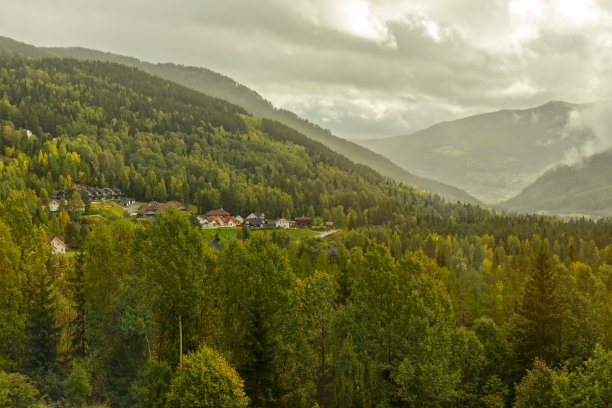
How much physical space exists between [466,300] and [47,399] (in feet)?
198

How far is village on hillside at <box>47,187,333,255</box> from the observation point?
143 metres

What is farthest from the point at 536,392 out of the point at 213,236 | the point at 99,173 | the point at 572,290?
the point at 99,173

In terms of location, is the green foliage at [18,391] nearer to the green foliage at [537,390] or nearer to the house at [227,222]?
the green foliage at [537,390]

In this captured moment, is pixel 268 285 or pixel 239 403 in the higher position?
pixel 268 285

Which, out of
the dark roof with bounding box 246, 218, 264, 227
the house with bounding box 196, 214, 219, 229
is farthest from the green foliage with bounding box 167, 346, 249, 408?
the dark roof with bounding box 246, 218, 264, 227

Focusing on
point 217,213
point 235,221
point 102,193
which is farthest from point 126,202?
point 235,221

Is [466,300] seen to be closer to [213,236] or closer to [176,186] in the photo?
[213,236]

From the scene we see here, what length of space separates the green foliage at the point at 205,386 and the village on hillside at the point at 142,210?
115m

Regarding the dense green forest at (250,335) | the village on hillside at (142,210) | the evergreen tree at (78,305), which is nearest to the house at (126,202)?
the village on hillside at (142,210)

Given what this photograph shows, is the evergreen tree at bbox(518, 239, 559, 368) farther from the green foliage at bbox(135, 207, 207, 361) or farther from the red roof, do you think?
the red roof

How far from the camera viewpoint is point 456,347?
39875 mm

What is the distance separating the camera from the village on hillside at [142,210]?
143 m

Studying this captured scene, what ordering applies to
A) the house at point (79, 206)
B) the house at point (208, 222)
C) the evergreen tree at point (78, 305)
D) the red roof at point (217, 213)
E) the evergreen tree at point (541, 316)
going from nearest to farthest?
the evergreen tree at point (78, 305), the evergreen tree at point (541, 316), the house at point (79, 206), the house at point (208, 222), the red roof at point (217, 213)

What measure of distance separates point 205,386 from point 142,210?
14732 centimetres
